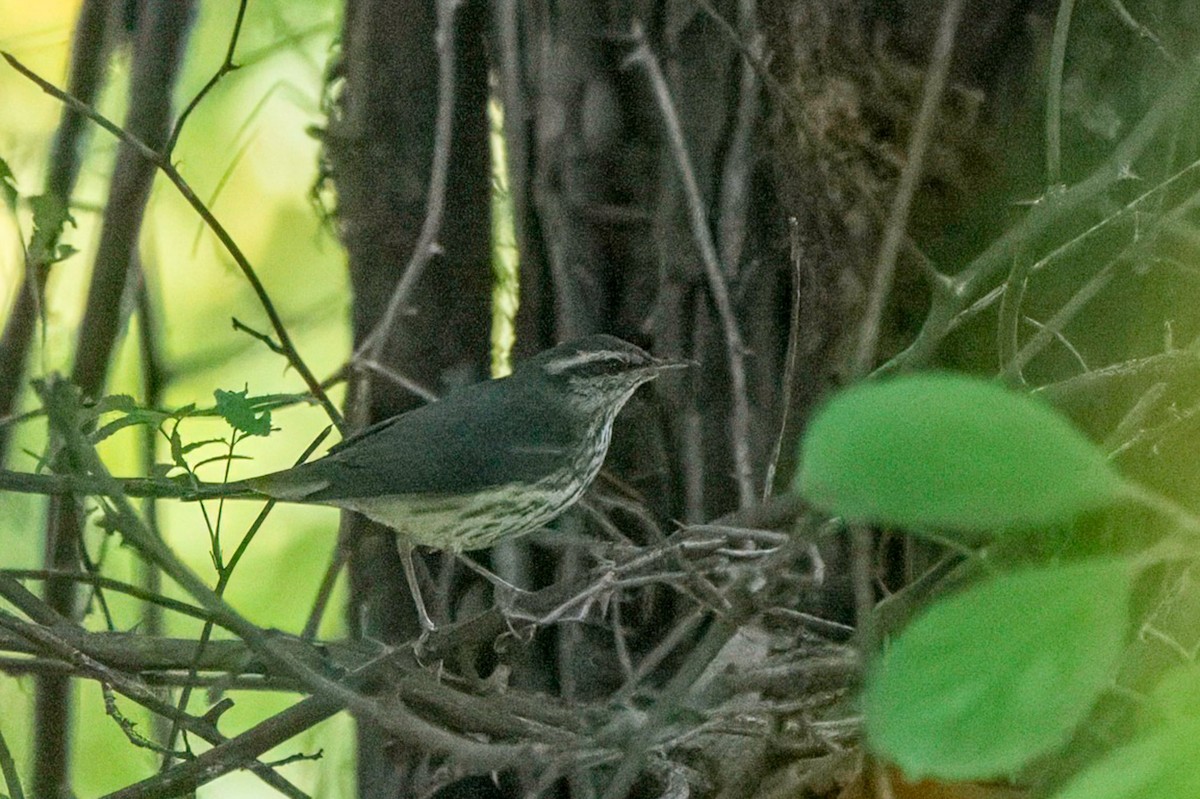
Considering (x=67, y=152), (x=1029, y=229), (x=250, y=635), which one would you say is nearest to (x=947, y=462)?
(x=1029, y=229)

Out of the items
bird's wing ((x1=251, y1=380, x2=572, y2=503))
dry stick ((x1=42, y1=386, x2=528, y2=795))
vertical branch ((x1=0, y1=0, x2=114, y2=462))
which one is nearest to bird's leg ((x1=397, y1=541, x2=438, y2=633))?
bird's wing ((x1=251, y1=380, x2=572, y2=503))

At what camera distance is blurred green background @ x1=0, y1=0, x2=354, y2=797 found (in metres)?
3.51

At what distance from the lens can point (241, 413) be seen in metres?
1.80

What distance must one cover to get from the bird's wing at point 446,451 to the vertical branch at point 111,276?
524 mm

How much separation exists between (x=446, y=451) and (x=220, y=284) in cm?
175

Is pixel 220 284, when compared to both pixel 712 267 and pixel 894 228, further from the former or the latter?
pixel 894 228

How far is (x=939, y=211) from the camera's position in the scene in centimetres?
219

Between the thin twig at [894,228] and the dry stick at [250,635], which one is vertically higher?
the thin twig at [894,228]

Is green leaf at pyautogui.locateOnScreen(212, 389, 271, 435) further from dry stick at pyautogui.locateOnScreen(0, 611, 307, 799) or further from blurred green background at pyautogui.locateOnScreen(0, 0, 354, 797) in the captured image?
blurred green background at pyautogui.locateOnScreen(0, 0, 354, 797)

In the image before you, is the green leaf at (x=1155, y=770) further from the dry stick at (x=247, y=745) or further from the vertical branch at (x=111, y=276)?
the vertical branch at (x=111, y=276)

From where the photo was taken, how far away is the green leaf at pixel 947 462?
20.9 inches

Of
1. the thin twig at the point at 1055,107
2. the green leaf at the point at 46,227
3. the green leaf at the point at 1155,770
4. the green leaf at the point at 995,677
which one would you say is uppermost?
the green leaf at the point at 46,227

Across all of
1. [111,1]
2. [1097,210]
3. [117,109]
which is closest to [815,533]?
[1097,210]

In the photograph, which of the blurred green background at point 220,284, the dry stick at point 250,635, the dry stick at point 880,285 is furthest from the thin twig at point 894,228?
the blurred green background at point 220,284
